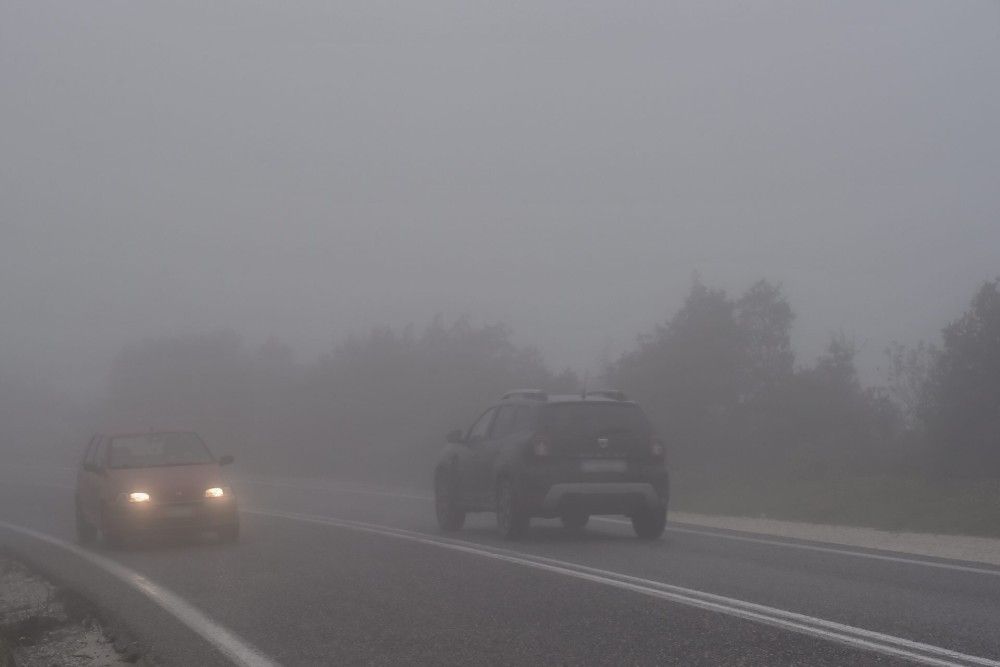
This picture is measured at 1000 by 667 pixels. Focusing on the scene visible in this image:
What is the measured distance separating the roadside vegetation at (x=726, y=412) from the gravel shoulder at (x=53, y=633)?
38.6ft

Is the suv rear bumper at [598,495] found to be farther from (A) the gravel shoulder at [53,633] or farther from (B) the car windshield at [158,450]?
(A) the gravel shoulder at [53,633]

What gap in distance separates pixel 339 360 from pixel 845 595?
5169 centimetres

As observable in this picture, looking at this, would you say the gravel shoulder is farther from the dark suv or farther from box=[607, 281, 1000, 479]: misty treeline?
box=[607, 281, 1000, 479]: misty treeline

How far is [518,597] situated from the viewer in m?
10.3

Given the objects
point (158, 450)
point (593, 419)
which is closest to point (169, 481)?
point (158, 450)

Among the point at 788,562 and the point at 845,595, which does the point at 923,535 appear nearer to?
the point at 788,562

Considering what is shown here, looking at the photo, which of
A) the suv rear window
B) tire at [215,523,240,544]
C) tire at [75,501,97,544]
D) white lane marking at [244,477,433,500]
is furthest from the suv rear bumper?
white lane marking at [244,477,433,500]

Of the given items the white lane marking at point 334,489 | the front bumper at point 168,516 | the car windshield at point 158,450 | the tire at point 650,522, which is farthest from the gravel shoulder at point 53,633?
the white lane marking at point 334,489

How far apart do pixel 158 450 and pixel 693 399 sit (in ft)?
69.2

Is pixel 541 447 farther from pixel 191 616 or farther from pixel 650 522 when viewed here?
pixel 191 616

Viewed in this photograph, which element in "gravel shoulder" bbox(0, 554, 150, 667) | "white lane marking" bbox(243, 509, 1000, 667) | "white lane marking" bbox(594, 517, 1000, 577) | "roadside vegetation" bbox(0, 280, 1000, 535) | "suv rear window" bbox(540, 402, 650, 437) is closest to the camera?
"white lane marking" bbox(243, 509, 1000, 667)

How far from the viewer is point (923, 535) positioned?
17.2m

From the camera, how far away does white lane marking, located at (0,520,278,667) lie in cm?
804

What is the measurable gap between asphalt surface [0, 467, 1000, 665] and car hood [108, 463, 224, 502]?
679mm
